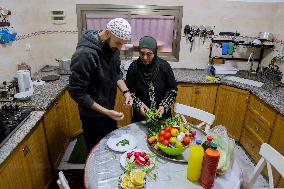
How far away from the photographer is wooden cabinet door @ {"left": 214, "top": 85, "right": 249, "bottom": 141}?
9.94ft

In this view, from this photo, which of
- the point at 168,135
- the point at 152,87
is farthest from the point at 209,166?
the point at 152,87

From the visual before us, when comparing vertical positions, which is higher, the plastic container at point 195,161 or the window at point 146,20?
the window at point 146,20

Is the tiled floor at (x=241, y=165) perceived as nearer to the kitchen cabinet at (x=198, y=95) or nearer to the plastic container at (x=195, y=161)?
the kitchen cabinet at (x=198, y=95)

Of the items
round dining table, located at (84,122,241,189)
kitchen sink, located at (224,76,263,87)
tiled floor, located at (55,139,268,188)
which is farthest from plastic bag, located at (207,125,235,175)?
kitchen sink, located at (224,76,263,87)

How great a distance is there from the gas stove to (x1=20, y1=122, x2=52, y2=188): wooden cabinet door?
143 mm

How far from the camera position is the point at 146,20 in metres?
3.47

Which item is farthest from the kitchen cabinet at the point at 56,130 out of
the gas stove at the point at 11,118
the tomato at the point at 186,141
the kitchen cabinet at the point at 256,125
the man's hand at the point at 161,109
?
the kitchen cabinet at the point at 256,125

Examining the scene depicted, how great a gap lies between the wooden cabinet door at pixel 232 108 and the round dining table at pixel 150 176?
5.43ft

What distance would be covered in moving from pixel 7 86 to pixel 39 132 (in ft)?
2.15

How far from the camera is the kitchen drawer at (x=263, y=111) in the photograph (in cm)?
251

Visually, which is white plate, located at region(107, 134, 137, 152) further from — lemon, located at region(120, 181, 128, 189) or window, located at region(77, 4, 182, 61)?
window, located at region(77, 4, 182, 61)

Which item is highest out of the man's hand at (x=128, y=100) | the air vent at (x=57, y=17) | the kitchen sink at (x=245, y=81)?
the air vent at (x=57, y=17)

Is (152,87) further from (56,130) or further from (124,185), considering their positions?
(56,130)

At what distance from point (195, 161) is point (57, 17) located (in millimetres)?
2831
